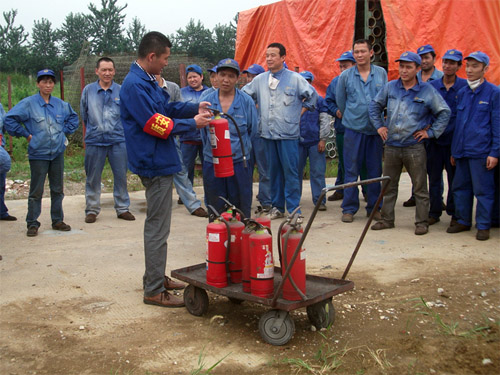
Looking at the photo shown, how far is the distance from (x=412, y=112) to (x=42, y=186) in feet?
15.6

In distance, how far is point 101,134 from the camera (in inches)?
302

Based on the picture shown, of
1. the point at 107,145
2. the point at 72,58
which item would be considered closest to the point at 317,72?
the point at 107,145

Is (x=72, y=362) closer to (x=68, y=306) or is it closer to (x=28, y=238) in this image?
(x=68, y=306)

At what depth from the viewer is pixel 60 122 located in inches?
282

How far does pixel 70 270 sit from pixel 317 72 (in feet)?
26.4

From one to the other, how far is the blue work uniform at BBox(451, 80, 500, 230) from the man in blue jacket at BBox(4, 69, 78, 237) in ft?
16.6

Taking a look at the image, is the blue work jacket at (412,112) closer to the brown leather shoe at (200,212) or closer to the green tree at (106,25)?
the brown leather shoe at (200,212)

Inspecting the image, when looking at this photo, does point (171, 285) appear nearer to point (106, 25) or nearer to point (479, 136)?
point (479, 136)

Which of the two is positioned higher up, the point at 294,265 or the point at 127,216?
the point at 294,265

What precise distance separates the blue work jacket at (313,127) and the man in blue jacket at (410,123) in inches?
49.0

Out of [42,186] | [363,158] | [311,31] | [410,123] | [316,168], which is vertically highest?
[311,31]

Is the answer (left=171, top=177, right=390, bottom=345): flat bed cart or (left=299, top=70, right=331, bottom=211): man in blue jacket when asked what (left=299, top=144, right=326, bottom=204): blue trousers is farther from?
(left=171, top=177, right=390, bottom=345): flat bed cart

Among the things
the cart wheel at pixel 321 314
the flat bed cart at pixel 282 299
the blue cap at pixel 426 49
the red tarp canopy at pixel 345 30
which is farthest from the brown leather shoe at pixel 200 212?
the red tarp canopy at pixel 345 30

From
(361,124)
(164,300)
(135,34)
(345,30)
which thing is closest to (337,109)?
(361,124)
